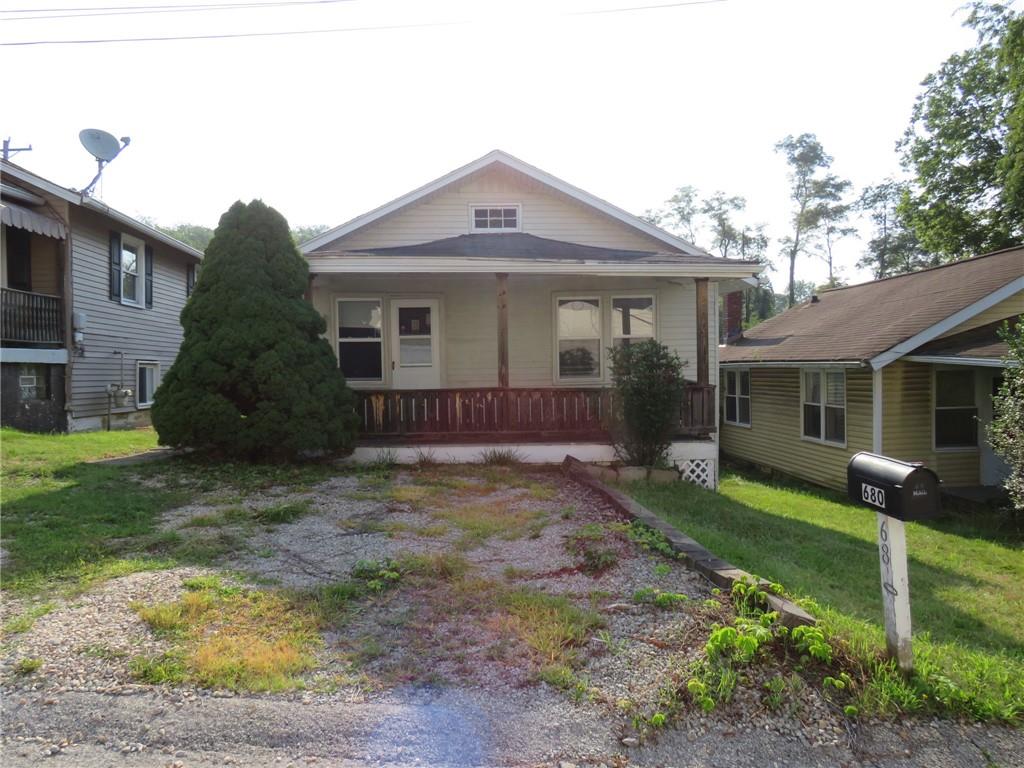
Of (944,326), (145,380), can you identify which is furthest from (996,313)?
(145,380)

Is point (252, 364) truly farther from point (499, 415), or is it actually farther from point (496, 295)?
point (496, 295)

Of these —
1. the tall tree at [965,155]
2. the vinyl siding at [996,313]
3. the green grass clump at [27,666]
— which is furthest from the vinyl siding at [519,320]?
the tall tree at [965,155]

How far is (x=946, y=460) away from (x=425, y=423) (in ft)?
30.7

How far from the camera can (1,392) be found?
11.4 meters

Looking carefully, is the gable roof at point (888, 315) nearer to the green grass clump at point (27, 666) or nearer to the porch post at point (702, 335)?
the porch post at point (702, 335)

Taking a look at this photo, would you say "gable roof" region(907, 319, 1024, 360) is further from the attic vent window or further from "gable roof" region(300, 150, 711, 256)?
the attic vent window

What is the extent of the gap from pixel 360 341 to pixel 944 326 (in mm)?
10420

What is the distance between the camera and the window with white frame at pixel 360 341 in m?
11.7

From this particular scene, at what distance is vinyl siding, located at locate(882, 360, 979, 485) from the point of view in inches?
439

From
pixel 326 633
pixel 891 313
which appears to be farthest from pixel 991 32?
pixel 326 633

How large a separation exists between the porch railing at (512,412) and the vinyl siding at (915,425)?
4032 millimetres

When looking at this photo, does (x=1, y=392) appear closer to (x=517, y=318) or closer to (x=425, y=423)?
(x=425, y=423)

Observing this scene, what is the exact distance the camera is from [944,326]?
35.2ft

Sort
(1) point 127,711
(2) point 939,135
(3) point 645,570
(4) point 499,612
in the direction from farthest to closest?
(2) point 939,135 → (3) point 645,570 → (4) point 499,612 → (1) point 127,711
